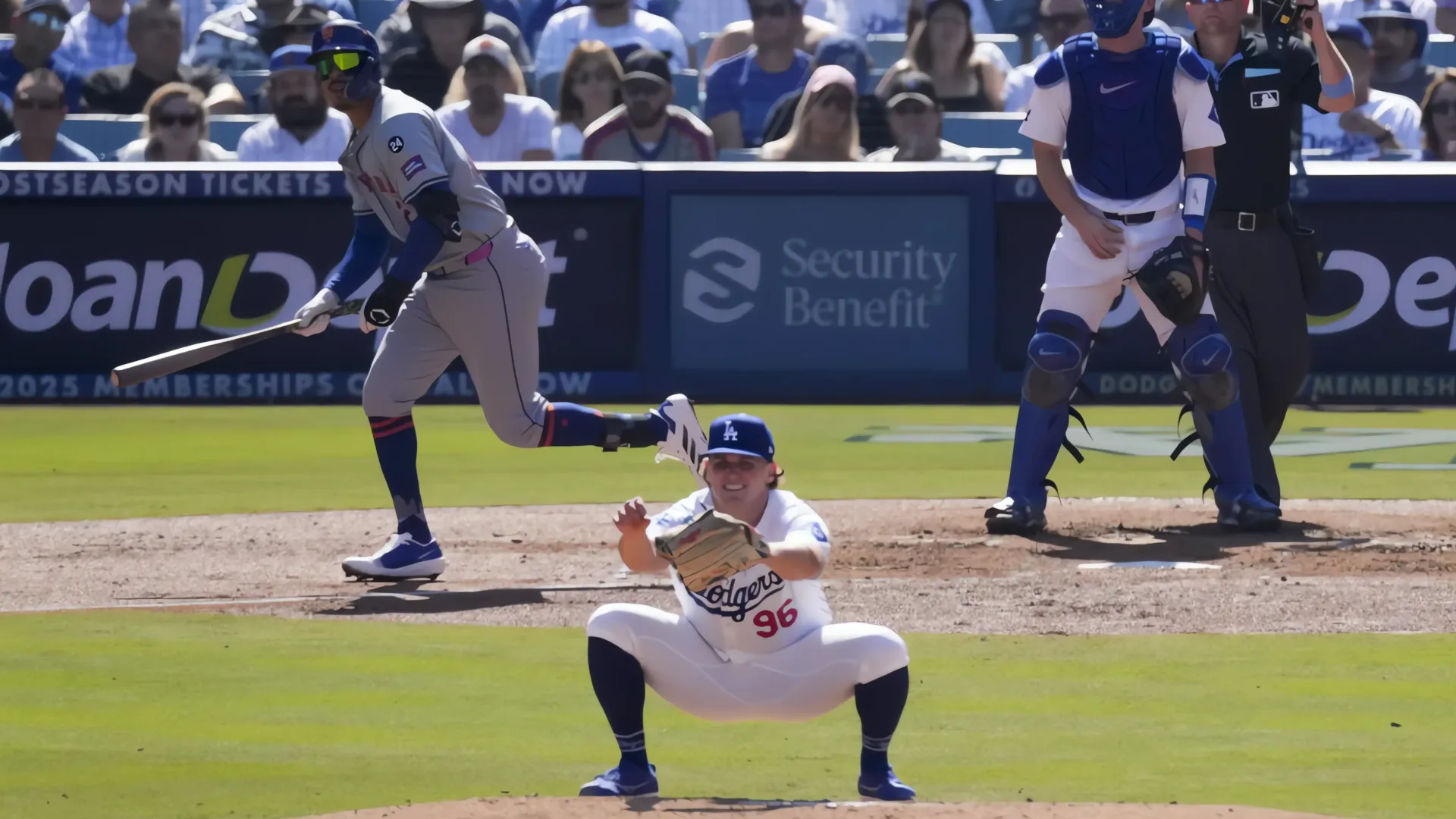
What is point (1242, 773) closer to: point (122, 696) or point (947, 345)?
point (122, 696)

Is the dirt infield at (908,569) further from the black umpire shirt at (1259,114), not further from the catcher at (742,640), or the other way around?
the catcher at (742,640)

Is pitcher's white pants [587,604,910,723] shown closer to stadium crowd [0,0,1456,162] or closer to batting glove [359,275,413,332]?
batting glove [359,275,413,332]

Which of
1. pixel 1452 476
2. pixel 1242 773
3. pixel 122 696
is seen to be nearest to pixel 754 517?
pixel 1242 773

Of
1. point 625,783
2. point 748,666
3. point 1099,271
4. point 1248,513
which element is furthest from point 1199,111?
point 625,783

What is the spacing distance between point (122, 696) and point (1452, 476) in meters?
7.60

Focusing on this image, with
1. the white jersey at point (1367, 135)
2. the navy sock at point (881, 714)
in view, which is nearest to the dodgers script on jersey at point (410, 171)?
the navy sock at point (881, 714)

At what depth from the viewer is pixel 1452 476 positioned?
1129cm

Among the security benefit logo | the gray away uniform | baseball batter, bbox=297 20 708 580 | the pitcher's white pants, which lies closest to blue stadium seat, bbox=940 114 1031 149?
the security benefit logo

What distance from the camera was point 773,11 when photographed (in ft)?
52.4

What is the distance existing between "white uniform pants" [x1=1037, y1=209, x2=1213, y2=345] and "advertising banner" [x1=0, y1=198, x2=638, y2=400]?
21.1ft

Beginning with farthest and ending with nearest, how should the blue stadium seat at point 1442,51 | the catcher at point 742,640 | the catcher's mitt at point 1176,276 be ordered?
the blue stadium seat at point 1442,51 → the catcher's mitt at point 1176,276 → the catcher at point 742,640

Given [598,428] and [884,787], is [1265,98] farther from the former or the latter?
[884,787]

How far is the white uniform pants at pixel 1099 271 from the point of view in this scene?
8.61 m

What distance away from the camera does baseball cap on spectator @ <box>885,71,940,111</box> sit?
14.9m
